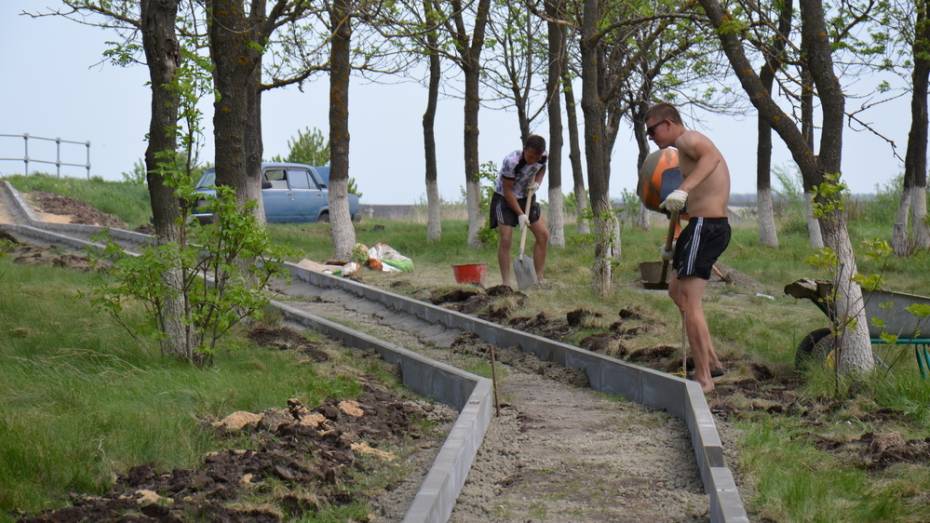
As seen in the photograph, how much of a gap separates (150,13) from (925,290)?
1104cm

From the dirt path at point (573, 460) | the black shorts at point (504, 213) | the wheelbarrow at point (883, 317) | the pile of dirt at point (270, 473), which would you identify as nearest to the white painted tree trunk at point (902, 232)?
the black shorts at point (504, 213)

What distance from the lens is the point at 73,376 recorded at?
26.1 ft

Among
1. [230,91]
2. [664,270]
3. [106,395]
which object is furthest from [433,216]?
[106,395]

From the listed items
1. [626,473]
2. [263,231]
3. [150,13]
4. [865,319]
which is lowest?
[626,473]

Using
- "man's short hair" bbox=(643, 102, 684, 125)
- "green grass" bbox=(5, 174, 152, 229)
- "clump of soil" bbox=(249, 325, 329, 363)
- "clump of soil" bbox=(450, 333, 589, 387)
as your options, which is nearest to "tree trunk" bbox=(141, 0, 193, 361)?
"clump of soil" bbox=(249, 325, 329, 363)

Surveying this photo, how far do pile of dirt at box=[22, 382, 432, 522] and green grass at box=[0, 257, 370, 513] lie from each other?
0.63 ft

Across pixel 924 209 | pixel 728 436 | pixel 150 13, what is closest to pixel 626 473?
pixel 728 436

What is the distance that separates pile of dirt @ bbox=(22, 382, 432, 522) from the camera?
5.17 m

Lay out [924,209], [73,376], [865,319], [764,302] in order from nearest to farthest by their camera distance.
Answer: [73,376]
[865,319]
[764,302]
[924,209]

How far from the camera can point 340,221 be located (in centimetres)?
2053

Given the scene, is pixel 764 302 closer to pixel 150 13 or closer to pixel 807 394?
pixel 807 394

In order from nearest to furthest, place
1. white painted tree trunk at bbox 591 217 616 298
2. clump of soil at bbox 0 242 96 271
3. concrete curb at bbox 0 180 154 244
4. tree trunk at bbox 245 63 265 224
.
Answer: white painted tree trunk at bbox 591 217 616 298
clump of soil at bbox 0 242 96 271
tree trunk at bbox 245 63 265 224
concrete curb at bbox 0 180 154 244

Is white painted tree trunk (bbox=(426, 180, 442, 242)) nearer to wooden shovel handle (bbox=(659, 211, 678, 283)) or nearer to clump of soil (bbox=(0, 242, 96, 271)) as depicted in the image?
clump of soil (bbox=(0, 242, 96, 271))

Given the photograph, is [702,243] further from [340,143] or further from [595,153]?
[340,143]
